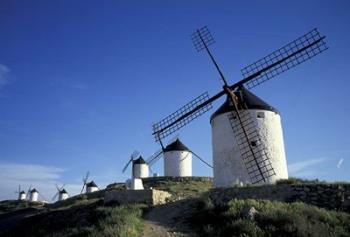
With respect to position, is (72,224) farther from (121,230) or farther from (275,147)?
(275,147)

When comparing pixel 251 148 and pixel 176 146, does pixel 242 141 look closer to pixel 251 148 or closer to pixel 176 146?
pixel 251 148

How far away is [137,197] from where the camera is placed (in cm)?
1675

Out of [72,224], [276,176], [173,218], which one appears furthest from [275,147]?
[72,224]

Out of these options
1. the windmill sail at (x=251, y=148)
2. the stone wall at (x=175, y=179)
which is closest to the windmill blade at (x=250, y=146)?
the windmill sail at (x=251, y=148)

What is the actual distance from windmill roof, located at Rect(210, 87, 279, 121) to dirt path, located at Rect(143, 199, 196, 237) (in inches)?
223

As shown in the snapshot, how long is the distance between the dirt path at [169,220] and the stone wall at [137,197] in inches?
25.7

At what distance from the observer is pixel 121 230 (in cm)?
1135

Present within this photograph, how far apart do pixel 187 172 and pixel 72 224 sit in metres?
20.8

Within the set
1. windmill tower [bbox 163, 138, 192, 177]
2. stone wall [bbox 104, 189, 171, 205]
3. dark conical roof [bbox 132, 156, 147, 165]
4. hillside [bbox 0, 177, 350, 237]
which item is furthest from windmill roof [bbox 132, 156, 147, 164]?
hillside [bbox 0, 177, 350, 237]

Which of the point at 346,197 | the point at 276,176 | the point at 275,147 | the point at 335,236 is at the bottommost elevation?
the point at 335,236

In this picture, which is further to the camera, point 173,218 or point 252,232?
point 173,218

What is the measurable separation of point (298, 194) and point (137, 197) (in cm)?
717

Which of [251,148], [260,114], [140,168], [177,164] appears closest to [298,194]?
[251,148]

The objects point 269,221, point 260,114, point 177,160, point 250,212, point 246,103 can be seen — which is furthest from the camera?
point 177,160
